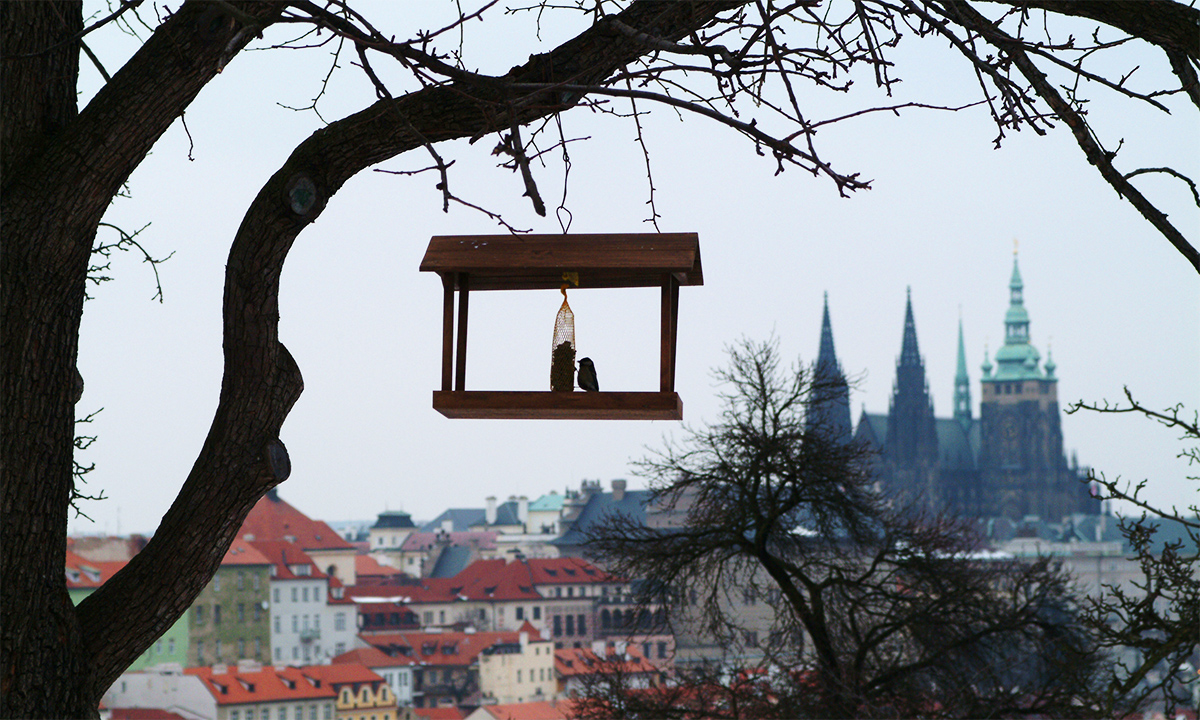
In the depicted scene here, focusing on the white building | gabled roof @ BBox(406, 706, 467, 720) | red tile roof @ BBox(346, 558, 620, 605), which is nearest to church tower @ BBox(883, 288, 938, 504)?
red tile roof @ BBox(346, 558, 620, 605)

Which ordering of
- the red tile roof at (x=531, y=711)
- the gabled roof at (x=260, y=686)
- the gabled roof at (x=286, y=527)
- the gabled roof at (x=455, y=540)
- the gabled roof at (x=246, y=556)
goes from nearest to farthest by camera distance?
the red tile roof at (x=531, y=711), the gabled roof at (x=260, y=686), the gabled roof at (x=246, y=556), the gabled roof at (x=286, y=527), the gabled roof at (x=455, y=540)

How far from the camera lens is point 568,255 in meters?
2.62

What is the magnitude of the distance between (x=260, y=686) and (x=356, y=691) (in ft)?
→ 14.6

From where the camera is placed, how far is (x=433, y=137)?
233 centimetres

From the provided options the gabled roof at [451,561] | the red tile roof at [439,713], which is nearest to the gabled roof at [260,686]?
the red tile roof at [439,713]

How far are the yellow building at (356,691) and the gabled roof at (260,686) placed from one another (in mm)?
616

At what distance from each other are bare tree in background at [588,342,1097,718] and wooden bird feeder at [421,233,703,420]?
19.8 ft

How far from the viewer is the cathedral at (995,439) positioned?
95.4m

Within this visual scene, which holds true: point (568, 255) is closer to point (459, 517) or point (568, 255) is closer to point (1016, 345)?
point (1016, 345)

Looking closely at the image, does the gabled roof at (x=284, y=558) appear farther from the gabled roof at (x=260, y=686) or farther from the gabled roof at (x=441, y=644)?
the gabled roof at (x=260, y=686)

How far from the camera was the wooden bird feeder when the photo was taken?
2.63 meters

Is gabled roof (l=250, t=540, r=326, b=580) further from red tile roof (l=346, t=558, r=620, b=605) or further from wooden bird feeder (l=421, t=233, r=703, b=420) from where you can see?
wooden bird feeder (l=421, t=233, r=703, b=420)

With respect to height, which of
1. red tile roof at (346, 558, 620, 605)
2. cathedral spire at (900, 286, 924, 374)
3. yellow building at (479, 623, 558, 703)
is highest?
cathedral spire at (900, 286, 924, 374)

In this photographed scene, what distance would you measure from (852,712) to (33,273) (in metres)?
7.04
